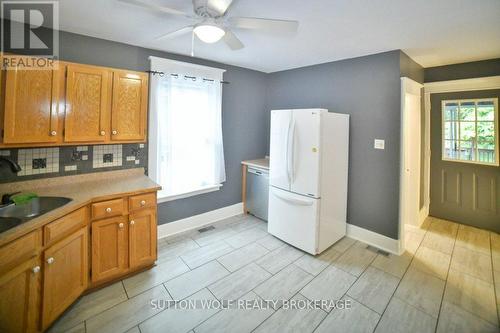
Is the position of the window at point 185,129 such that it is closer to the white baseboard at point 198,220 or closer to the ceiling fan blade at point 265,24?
the white baseboard at point 198,220

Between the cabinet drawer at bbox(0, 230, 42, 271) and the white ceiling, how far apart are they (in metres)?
1.77

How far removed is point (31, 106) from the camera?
1.92m

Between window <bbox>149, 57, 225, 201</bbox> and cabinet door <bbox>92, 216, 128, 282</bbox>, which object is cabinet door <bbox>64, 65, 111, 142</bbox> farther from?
cabinet door <bbox>92, 216, 128, 282</bbox>

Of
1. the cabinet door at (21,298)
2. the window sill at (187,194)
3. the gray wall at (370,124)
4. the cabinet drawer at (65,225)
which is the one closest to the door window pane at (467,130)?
the gray wall at (370,124)

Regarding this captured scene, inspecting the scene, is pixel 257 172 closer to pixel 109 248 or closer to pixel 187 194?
pixel 187 194

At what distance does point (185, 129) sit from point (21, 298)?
226cm

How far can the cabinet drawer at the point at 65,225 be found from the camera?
1.57 meters

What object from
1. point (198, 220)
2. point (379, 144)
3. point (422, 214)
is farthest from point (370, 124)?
point (198, 220)

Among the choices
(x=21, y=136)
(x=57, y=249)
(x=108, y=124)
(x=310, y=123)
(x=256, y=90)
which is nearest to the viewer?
(x=57, y=249)

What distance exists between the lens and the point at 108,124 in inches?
93.2

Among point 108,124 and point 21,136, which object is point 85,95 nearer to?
point 108,124

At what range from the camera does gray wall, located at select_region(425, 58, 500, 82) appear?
308cm

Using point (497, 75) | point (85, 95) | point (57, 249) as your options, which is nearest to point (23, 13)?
point (85, 95)

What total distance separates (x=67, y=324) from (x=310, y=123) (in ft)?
9.34
